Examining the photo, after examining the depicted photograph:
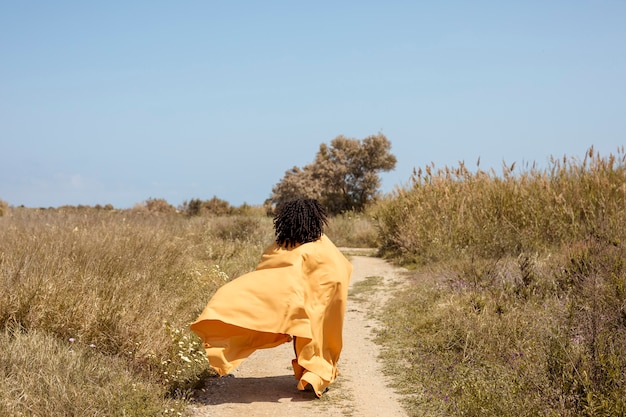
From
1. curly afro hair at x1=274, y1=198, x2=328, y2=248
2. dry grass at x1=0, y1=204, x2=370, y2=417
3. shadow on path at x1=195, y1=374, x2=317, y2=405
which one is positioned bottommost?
shadow on path at x1=195, y1=374, x2=317, y2=405

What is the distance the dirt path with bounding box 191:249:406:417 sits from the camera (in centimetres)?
650

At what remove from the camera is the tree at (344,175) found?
37.6 m

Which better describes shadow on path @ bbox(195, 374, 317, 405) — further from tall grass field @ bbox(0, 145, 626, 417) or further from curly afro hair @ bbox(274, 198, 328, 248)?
curly afro hair @ bbox(274, 198, 328, 248)

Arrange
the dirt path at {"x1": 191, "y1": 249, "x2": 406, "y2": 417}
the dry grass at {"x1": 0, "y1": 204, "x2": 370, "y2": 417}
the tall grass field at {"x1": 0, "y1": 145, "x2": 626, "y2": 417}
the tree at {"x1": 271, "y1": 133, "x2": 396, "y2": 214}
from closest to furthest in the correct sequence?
the dry grass at {"x1": 0, "y1": 204, "x2": 370, "y2": 417} < the tall grass field at {"x1": 0, "y1": 145, "x2": 626, "y2": 417} < the dirt path at {"x1": 191, "y1": 249, "x2": 406, "y2": 417} < the tree at {"x1": 271, "y1": 133, "x2": 396, "y2": 214}

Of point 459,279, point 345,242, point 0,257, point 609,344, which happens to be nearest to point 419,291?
point 459,279

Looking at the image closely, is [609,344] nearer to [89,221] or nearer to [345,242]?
[89,221]

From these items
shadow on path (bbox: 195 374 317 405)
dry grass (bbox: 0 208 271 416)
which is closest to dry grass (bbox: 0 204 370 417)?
dry grass (bbox: 0 208 271 416)

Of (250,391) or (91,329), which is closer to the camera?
(91,329)

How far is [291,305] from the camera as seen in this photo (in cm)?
645

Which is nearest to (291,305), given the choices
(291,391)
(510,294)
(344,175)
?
(291,391)

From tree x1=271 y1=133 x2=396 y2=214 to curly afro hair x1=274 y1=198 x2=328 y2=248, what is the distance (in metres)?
29.8

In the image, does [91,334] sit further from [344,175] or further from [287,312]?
[344,175]

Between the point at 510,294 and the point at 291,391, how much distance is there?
4.65 meters

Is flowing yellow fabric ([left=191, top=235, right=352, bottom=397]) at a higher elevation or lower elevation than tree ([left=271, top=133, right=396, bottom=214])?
lower
